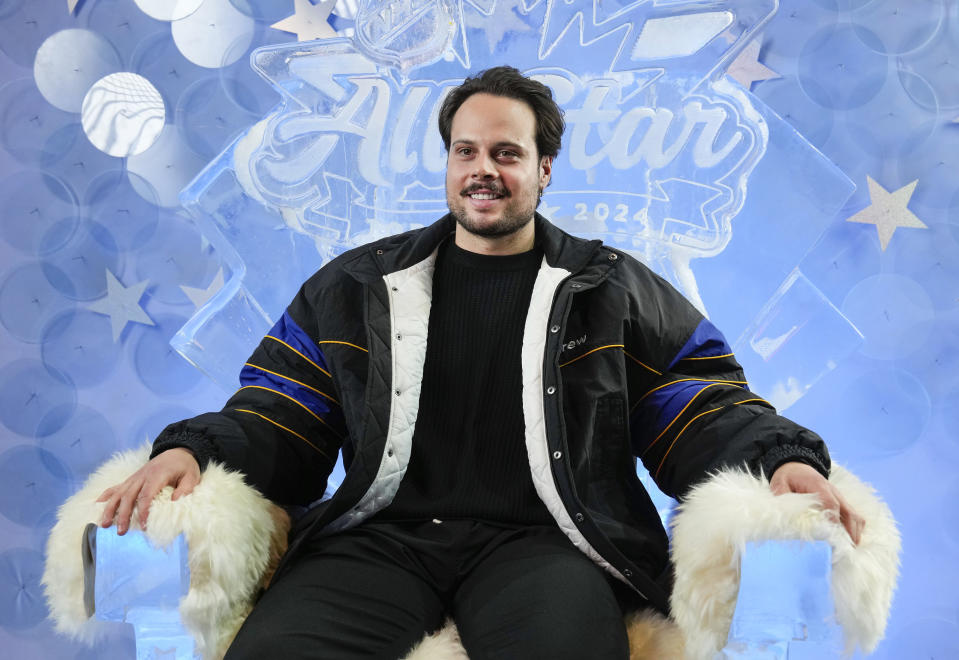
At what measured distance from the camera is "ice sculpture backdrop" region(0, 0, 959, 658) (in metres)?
2.19

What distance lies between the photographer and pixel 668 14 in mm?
2148

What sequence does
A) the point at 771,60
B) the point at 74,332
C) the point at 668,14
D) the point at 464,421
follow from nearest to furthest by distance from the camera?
the point at 464,421, the point at 668,14, the point at 771,60, the point at 74,332

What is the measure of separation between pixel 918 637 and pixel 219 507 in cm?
197

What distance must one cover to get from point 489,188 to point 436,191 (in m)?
0.49

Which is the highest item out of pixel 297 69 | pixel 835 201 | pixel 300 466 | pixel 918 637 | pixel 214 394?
pixel 297 69

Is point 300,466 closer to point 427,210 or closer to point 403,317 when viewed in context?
point 403,317

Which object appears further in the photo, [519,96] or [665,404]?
[519,96]

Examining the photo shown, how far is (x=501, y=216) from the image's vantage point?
179 cm

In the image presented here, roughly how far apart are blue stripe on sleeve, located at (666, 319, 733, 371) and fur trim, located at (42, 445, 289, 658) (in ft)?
2.82

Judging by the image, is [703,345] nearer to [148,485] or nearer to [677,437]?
[677,437]

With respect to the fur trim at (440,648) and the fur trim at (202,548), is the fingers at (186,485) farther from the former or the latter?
the fur trim at (440,648)

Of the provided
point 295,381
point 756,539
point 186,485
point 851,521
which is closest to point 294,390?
point 295,381

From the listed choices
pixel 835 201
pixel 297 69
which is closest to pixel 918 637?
pixel 835 201

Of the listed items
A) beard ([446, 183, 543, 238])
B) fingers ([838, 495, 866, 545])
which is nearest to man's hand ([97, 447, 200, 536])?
beard ([446, 183, 543, 238])
